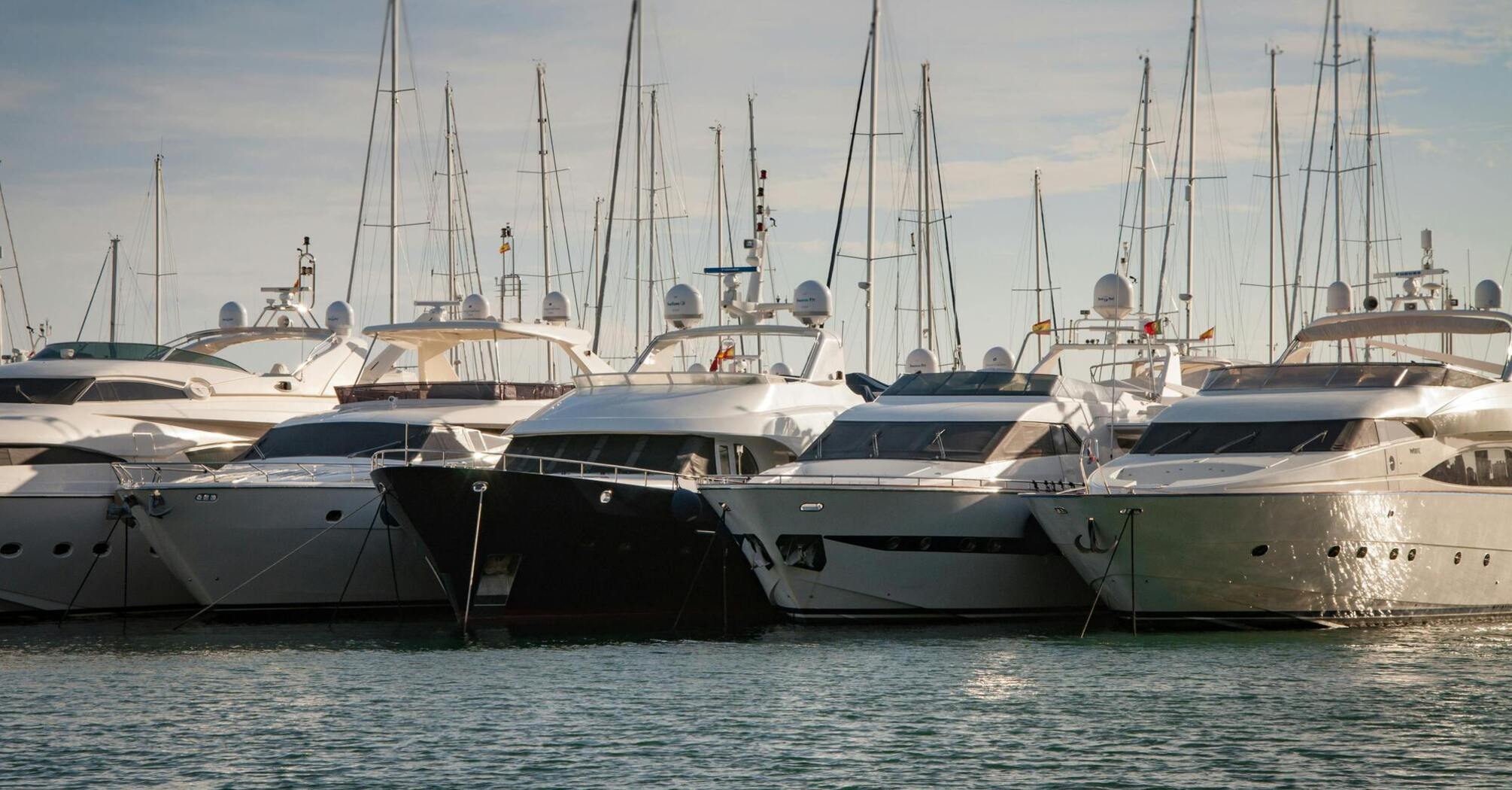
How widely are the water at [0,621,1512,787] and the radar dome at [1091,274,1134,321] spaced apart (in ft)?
29.9

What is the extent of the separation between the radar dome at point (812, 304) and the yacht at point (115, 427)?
30.9 ft

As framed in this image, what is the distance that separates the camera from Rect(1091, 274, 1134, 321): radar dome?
28750 millimetres

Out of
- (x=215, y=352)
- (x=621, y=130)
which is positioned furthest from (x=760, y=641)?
(x=215, y=352)

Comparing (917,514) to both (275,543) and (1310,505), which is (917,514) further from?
(275,543)

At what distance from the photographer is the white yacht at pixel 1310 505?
1955 centimetres

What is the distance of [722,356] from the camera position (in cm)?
3031

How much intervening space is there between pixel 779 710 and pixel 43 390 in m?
17.4

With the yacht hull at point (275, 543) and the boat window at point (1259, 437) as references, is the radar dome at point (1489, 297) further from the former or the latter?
the yacht hull at point (275, 543)

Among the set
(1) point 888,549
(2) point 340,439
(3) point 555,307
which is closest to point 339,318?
(3) point 555,307

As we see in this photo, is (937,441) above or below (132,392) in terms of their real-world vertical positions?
below

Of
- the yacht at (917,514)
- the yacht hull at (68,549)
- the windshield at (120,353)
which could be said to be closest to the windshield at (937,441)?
the yacht at (917,514)

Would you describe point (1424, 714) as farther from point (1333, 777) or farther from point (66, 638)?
point (66, 638)

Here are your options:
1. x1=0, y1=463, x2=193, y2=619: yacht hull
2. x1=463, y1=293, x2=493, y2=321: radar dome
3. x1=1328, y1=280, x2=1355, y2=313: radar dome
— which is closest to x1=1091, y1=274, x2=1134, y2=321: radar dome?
x1=1328, y1=280, x2=1355, y2=313: radar dome

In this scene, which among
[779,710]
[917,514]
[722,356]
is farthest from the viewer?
[722,356]
